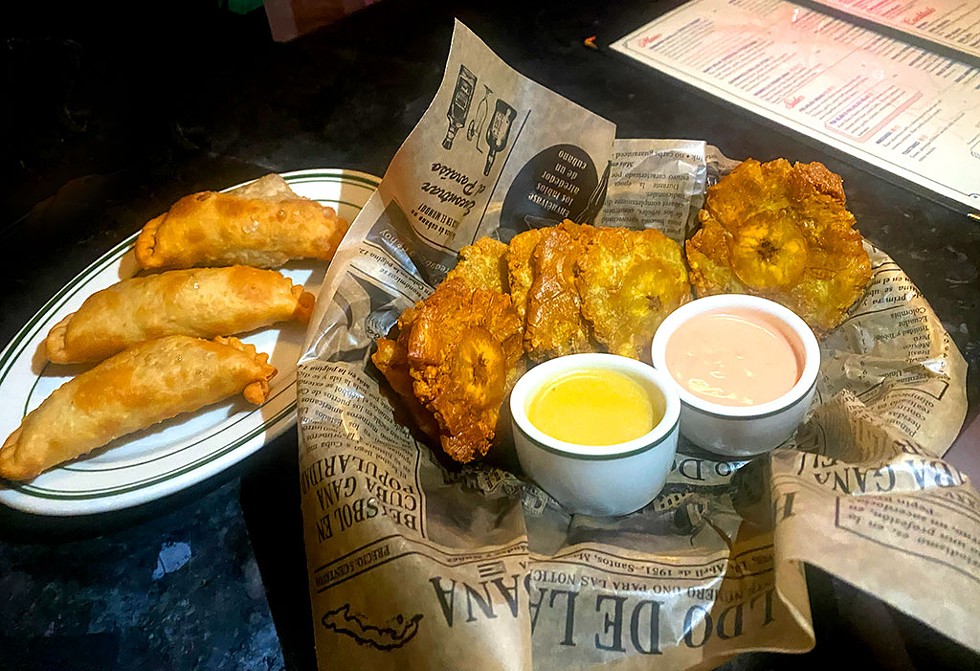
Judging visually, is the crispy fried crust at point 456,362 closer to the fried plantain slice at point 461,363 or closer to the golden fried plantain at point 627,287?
the fried plantain slice at point 461,363

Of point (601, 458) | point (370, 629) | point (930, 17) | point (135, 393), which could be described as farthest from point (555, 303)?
point (930, 17)

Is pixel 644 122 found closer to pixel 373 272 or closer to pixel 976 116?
pixel 976 116

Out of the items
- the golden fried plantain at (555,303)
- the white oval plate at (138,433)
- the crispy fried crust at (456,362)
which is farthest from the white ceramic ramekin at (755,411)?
the white oval plate at (138,433)

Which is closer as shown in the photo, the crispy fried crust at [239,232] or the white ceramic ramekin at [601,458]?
the white ceramic ramekin at [601,458]

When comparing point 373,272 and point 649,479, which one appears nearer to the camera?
point 649,479

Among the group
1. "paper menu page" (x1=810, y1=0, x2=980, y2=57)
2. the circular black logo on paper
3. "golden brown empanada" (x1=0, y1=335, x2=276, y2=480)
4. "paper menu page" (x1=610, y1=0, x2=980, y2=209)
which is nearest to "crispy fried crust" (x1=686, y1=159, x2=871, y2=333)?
the circular black logo on paper

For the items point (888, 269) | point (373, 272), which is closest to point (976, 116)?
point (888, 269)

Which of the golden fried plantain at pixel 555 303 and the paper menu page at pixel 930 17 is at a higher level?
the golden fried plantain at pixel 555 303

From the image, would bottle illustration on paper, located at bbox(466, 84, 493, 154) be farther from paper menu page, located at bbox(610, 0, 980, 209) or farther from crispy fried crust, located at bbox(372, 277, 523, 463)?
paper menu page, located at bbox(610, 0, 980, 209)
